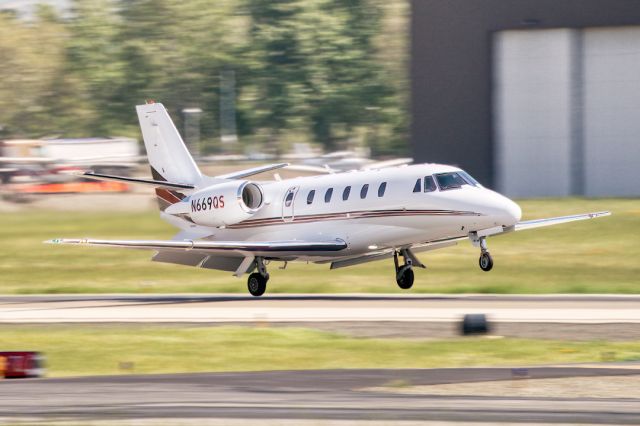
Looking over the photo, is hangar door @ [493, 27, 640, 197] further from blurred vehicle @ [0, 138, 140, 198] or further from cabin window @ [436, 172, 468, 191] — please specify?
cabin window @ [436, 172, 468, 191]

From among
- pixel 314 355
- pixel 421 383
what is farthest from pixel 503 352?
pixel 421 383

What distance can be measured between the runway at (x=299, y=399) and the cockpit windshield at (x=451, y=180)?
467 inches

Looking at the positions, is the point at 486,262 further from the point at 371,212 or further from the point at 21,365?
the point at 21,365

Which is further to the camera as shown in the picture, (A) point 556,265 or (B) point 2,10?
(B) point 2,10

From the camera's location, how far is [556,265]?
37.2 meters

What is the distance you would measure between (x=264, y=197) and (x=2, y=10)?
3379 inches

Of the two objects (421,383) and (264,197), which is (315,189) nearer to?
(264,197)

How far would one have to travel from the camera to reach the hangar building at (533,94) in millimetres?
52625

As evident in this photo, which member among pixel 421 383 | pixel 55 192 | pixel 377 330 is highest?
pixel 421 383

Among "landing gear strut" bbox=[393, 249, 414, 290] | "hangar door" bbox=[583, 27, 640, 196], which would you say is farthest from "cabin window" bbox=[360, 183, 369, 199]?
"hangar door" bbox=[583, 27, 640, 196]

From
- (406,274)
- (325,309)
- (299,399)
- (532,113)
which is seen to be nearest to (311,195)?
(406,274)

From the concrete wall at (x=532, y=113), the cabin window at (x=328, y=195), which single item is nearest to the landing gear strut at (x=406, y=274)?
the cabin window at (x=328, y=195)

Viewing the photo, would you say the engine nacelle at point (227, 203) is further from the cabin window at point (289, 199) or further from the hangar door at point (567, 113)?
the hangar door at point (567, 113)

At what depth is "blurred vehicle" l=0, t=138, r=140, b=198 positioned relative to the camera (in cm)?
5716
